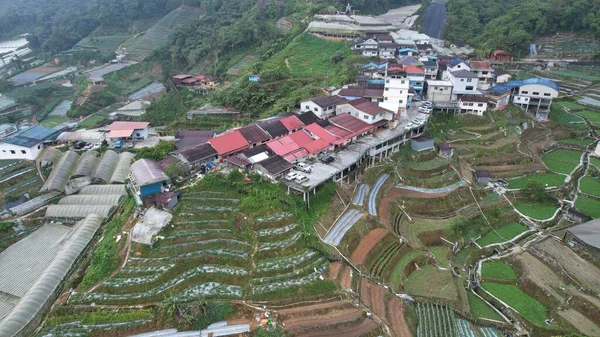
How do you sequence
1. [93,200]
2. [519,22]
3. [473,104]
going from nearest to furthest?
[93,200]
[473,104]
[519,22]

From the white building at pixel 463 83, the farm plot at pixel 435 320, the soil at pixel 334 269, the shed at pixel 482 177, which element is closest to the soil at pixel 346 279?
the soil at pixel 334 269

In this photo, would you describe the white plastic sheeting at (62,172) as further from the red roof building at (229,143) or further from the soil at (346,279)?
the soil at (346,279)

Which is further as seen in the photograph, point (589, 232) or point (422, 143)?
point (422, 143)

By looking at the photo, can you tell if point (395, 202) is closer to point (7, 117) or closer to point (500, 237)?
point (500, 237)

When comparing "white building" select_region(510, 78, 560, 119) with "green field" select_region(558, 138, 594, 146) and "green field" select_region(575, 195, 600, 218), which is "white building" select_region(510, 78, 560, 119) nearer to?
"green field" select_region(558, 138, 594, 146)

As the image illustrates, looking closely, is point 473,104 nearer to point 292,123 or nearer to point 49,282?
point 292,123

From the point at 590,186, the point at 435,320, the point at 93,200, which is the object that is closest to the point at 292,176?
the point at 435,320

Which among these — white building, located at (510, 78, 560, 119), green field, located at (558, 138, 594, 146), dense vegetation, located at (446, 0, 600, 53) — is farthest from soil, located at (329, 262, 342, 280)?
dense vegetation, located at (446, 0, 600, 53)

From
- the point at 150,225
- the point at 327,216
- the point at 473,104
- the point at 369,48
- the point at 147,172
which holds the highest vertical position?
the point at 369,48
